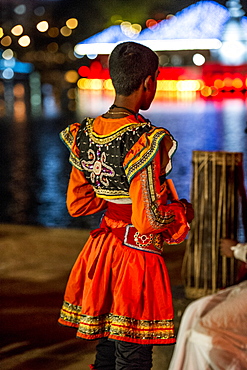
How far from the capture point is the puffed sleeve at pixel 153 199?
2.11m

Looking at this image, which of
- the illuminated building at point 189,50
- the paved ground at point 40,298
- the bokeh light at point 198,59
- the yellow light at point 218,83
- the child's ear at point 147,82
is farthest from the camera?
the bokeh light at point 198,59

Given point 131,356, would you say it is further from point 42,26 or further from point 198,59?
point 42,26

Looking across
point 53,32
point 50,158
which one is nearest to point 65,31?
point 53,32

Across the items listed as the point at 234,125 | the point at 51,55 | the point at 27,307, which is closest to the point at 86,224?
the point at 27,307

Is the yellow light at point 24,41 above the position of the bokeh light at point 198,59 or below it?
above

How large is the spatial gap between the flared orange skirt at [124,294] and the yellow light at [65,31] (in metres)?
80.5

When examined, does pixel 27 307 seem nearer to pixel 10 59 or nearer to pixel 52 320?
pixel 52 320

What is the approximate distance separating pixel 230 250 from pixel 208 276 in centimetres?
70

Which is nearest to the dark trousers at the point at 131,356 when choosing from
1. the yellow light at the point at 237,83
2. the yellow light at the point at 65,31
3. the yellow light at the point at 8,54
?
the yellow light at the point at 237,83

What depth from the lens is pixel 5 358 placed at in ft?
10.9

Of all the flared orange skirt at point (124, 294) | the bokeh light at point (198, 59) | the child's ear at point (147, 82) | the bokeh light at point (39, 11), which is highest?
the bokeh light at point (39, 11)

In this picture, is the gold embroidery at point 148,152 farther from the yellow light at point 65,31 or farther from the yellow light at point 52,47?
the yellow light at point 65,31

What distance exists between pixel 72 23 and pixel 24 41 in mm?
6884

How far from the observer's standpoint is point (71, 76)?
64438mm
